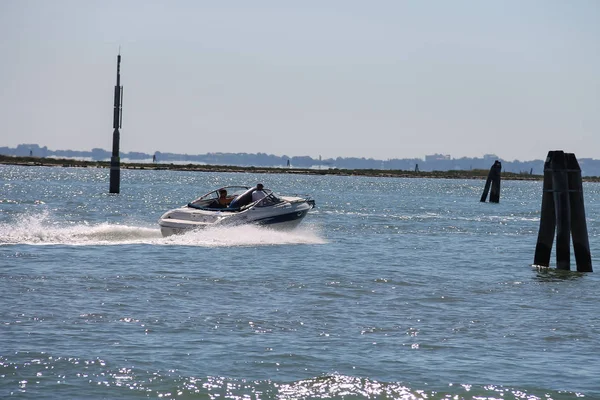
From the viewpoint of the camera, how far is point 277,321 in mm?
16453

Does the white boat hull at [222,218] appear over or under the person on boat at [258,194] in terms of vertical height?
under

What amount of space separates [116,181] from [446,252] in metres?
35.7

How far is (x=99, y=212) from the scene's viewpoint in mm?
50906

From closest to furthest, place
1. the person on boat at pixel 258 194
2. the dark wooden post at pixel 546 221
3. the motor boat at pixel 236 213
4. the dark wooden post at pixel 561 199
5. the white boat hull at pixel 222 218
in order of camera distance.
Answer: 1. the dark wooden post at pixel 561 199
2. the dark wooden post at pixel 546 221
3. the white boat hull at pixel 222 218
4. the motor boat at pixel 236 213
5. the person on boat at pixel 258 194

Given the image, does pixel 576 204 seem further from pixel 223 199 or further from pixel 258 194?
pixel 223 199

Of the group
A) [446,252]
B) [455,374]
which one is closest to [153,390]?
[455,374]

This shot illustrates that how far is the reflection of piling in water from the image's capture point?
24156 mm

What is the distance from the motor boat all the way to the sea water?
36 centimetres

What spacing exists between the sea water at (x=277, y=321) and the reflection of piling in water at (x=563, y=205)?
0.86 metres

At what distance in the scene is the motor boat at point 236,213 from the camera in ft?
A: 99.2

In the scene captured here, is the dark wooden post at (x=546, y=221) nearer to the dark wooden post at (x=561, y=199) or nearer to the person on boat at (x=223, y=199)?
the dark wooden post at (x=561, y=199)

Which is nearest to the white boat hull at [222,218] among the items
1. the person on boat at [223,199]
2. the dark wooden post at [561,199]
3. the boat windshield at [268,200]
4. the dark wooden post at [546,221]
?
the boat windshield at [268,200]

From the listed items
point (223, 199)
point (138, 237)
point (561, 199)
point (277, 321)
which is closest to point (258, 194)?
point (223, 199)

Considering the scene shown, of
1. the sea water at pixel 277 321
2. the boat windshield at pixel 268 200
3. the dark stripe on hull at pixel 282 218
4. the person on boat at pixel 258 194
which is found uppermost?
the person on boat at pixel 258 194
